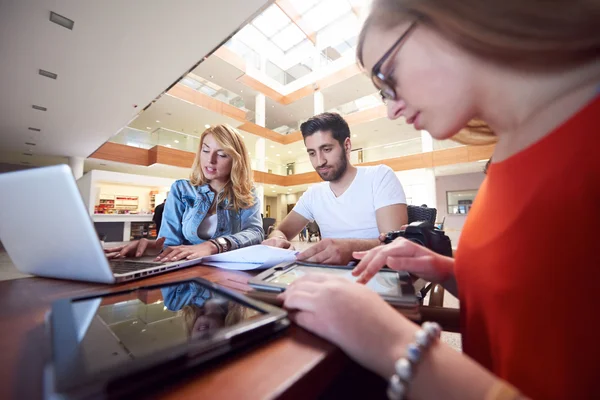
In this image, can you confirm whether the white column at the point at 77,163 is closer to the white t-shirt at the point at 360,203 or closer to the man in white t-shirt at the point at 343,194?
the man in white t-shirt at the point at 343,194

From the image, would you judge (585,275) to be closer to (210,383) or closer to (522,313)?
(522,313)

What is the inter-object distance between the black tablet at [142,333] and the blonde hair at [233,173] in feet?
3.59

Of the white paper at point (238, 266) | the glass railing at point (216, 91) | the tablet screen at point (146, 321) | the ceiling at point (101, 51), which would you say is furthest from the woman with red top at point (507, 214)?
the glass railing at point (216, 91)

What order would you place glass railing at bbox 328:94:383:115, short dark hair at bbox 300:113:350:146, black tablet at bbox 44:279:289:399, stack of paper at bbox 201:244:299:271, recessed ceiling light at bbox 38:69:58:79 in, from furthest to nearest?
1. glass railing at bbox 328:94:383:115
2. recessed ceiling light at bbox 38:69:58:79
3. short dark hair at bbox 300:113:350:146
4. stack of paper at bbox 201:244:299:271
5. black tablet at bbox 44:279:289:399

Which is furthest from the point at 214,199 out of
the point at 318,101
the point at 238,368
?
the point at 318,101

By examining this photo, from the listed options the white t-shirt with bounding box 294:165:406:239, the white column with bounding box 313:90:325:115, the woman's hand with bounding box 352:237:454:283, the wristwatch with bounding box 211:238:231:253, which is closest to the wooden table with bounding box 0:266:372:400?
the woman's hand with bounding box 352:237:454:283

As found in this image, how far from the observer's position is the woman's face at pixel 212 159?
158 centimetres

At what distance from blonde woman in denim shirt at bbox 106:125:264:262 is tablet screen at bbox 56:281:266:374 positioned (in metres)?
0.85

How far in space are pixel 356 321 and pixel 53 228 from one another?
67cm

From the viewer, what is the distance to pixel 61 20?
9.25 feet

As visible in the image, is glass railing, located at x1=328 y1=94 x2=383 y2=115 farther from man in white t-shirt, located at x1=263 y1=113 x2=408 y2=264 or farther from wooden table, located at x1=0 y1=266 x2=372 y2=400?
wooden table, located at x1=0 y1=266 x2=372 y2=400

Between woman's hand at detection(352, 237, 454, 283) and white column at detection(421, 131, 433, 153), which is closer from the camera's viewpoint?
woman's hand at detection(352, 237, 454, 283)

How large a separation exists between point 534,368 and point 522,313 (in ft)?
0.19

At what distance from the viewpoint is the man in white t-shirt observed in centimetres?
156
